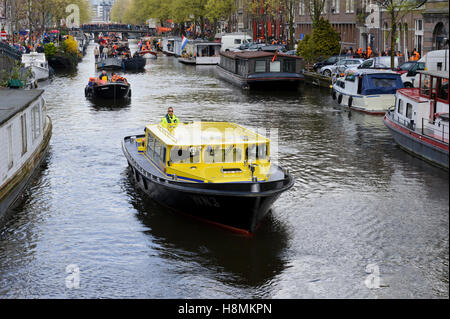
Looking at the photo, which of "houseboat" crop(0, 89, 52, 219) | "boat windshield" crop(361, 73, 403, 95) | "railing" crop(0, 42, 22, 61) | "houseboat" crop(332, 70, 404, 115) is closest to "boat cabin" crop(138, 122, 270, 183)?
"houseboat" crop(0, 89, 52, 219)

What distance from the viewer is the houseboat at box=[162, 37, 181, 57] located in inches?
4011

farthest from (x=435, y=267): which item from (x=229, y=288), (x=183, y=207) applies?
(x=183, y=207)

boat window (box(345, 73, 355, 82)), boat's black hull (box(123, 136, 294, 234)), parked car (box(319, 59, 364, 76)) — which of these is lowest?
boat's black hull (box(123, 136, 294, 234))

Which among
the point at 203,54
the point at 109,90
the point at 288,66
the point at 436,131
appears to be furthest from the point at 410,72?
the point at 203,54

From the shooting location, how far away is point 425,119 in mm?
28078

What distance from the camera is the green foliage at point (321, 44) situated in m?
61.9

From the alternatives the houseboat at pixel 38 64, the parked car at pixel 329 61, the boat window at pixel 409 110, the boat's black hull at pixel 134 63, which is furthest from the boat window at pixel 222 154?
the boat's black hull at pixel 134 63

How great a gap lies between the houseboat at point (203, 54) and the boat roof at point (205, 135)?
63218 millimetres

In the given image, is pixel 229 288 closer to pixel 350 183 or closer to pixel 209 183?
pixel 209 183

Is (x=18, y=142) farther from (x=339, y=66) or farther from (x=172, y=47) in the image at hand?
(x=172, y=47)

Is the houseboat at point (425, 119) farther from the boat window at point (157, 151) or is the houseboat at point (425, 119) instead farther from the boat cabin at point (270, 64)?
the boat cabin at point (270, 64)

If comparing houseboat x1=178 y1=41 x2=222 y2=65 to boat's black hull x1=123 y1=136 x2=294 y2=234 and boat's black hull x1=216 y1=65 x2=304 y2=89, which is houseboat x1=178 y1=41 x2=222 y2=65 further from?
boat's black hull x1=123 y1=136 x2=294 y2=234

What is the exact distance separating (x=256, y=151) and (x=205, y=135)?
59.2 inches

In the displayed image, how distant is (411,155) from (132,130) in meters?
13.6
